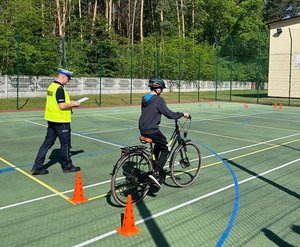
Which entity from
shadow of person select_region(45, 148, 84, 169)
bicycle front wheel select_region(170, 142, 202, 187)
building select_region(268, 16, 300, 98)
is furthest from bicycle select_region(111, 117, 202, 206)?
building select_region(268, 16, 300, 98)

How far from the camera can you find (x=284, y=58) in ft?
111

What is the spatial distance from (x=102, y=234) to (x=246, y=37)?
57.0 metres

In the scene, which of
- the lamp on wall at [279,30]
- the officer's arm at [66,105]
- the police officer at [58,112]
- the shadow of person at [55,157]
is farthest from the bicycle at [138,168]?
the lamp on wall at [279,30]

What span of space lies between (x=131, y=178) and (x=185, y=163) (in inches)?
57.1

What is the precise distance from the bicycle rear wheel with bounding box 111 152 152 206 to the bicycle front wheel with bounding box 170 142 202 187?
73 centimetres

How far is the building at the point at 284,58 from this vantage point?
32.6 m

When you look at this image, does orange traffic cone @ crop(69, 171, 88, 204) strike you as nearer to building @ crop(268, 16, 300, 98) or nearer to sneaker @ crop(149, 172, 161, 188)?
sneaker @ crop(149, 172, 161, 188)

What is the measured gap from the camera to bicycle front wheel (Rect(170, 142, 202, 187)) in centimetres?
629

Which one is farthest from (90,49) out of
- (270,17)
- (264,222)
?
(270,17)

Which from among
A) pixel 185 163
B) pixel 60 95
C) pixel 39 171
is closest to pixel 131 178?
pixel 185 163

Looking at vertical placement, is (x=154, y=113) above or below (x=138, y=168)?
above

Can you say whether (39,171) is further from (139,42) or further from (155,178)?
(139,42)

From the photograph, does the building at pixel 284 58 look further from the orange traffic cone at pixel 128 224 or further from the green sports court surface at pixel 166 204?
the orange traffic cone at pixel 128 224

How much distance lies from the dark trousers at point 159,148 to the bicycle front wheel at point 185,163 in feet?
1.19
